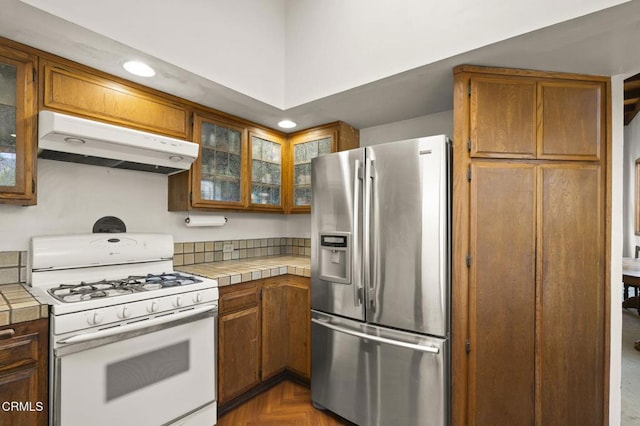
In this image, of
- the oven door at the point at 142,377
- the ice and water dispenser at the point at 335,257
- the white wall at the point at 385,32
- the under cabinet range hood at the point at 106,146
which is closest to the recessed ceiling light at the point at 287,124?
the white wall at the point at 385,32

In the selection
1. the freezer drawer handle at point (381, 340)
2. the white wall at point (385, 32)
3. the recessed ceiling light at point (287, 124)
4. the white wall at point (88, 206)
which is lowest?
the freezer drawer handle at point (381, 340)

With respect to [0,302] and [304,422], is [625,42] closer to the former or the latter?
[304,422]

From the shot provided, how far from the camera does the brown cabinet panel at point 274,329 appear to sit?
2.37m

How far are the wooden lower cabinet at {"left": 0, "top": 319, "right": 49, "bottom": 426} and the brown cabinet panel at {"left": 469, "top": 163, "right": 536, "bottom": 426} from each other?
210 centimetres

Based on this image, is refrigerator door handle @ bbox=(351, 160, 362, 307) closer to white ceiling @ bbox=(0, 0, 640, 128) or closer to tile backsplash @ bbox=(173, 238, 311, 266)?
white ceiling @ bbox=(0, 0, 640, 128)

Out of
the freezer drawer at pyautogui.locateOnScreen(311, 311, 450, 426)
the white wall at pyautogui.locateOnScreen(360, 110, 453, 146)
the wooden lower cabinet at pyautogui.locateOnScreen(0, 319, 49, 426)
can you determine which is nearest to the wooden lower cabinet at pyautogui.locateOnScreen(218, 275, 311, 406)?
the freezer drawer at pyautogui.locateOnScreen(311, 311, 450, 426)

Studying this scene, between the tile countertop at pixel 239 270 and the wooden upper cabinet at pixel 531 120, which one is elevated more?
the wooden upper cabinet at pixel 531 120

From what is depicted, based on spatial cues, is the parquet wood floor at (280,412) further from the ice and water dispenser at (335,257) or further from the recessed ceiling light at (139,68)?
the recessed ceiling light at (139,68)

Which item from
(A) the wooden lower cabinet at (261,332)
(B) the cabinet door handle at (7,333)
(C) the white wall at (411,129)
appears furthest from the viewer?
(C) the white wall at (411,129)

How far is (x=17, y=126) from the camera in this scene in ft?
5.18

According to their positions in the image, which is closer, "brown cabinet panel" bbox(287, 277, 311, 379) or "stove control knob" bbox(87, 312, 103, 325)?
"stove control knob" bbox(87, 312, 103, 325)

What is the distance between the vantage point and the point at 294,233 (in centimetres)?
338

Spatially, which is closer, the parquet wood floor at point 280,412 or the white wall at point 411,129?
the parquet wood floor at point 280,412

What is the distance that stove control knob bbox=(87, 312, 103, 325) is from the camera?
4.67ft
